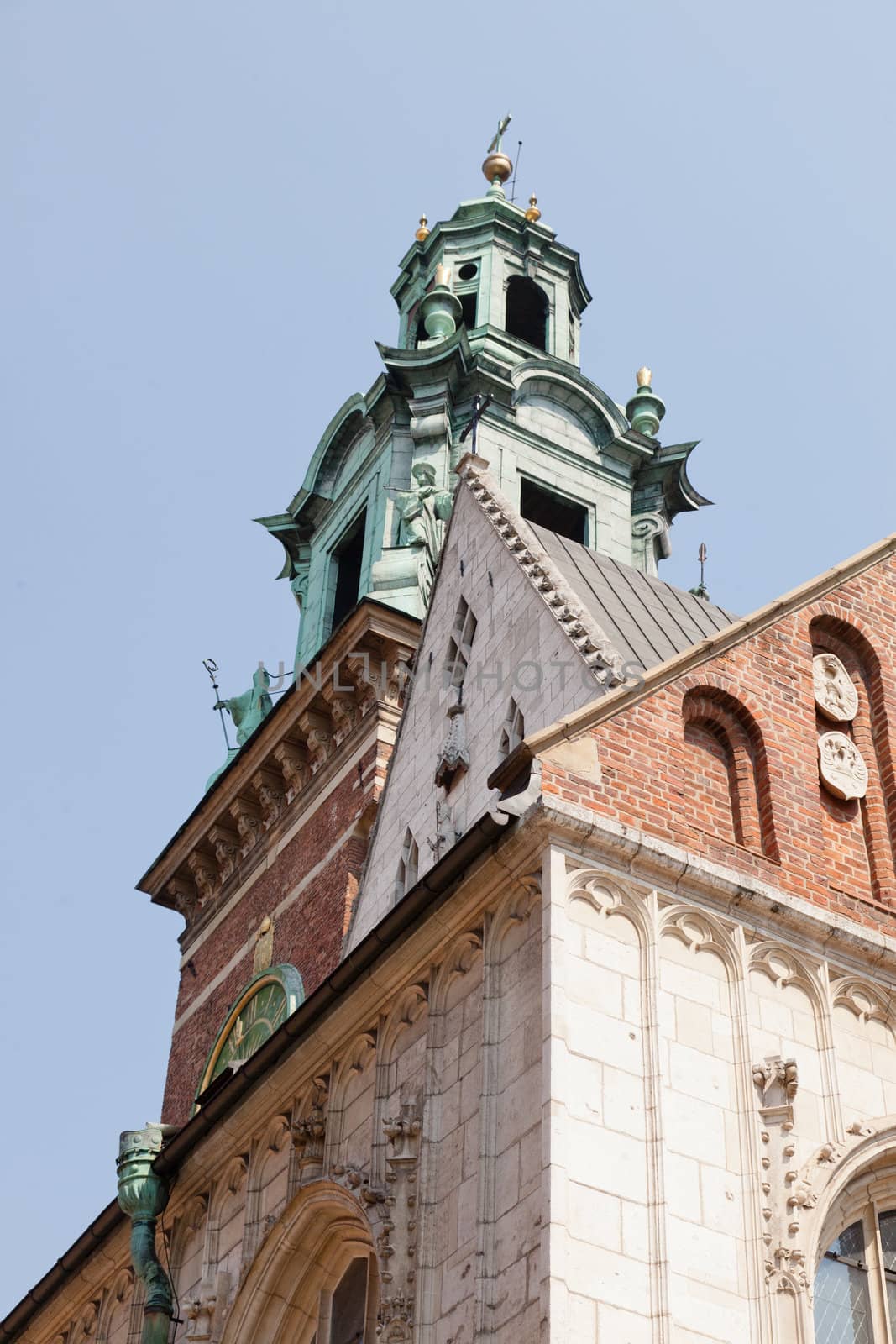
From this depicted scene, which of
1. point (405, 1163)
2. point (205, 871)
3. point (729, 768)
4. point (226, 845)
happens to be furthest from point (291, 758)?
point (405, 1163)

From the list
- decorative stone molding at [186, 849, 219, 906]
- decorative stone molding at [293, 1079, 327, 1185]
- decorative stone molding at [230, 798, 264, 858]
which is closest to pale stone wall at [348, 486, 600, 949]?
decorative stone molding at [293, 1079, 327, 1185]

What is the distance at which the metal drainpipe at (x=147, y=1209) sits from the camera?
1683cm

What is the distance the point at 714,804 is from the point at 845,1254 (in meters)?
3.34

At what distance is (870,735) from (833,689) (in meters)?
0.46

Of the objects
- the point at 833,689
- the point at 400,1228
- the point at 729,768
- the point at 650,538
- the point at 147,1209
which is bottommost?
the point at 400,1228

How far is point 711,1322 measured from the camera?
12203mm

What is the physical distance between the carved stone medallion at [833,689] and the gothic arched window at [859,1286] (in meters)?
4.45

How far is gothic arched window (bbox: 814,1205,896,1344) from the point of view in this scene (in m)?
13.1

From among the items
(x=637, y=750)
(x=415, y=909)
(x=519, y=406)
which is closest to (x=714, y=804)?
(x=637, y=750)

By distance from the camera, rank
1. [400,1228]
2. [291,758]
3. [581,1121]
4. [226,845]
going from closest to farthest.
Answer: [581,1121]
[400,1228]
[291,758]
[226,845]

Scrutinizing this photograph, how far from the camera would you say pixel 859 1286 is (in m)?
13.4

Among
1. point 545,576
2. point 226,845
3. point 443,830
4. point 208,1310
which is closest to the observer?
point 208,1310

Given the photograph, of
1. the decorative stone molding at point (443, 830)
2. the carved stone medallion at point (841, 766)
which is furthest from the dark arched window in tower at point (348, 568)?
the carved stone medallion at point (841, 766)

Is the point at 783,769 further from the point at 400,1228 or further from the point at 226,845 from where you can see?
the point at 226,845
